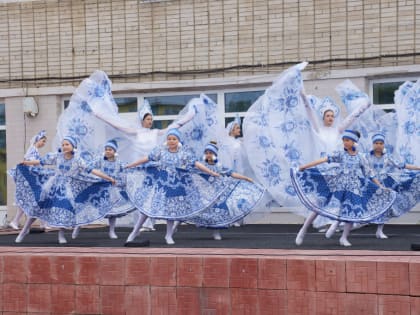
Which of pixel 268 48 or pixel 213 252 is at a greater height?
pixel 268 48

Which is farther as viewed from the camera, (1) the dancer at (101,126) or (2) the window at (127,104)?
(2) the window at (127,104)

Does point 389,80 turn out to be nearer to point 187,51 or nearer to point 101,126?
point 187,51

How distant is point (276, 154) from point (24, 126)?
6356 mm

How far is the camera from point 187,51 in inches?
623

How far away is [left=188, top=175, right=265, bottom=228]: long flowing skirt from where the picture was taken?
10.7 meters

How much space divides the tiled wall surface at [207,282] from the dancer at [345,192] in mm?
1040

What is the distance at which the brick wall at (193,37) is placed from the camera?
1452 cm

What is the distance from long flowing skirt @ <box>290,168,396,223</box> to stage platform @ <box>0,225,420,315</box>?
38 centimetres

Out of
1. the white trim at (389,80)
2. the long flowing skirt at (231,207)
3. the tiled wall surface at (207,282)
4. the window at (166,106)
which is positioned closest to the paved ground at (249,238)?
the long flowing skirt at (231,207)

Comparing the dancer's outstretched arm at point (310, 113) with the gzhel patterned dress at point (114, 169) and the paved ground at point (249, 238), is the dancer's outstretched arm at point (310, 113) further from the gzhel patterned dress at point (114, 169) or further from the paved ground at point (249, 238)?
the gzhel patterned dress at point (114, 169)

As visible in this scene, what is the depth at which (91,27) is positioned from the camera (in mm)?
16484

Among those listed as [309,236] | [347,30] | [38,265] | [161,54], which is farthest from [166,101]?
[38,265]

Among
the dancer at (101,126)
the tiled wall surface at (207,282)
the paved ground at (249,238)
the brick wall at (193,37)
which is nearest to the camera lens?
the tiled wall surface at (207,282)

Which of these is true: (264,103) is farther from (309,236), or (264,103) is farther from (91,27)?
(91,27)
